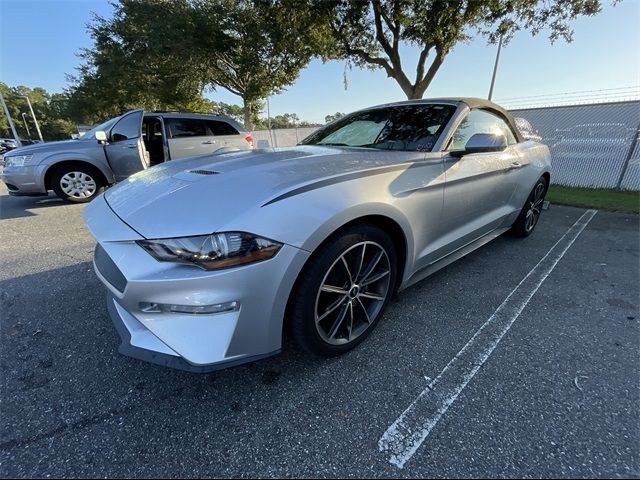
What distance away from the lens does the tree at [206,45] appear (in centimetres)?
1116

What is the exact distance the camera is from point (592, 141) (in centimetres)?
764

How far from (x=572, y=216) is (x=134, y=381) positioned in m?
6.47

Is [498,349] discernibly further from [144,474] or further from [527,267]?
[144,474]

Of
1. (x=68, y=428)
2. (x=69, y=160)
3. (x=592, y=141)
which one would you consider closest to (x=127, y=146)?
(x=69, y=160)

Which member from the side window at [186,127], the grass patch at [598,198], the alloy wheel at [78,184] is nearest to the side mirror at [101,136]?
the alloy wheel at [78,184]

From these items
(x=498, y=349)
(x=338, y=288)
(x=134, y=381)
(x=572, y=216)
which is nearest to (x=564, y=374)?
(x=498, y=349)

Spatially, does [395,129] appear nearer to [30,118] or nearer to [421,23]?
[421,23]

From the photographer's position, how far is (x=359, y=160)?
213cm

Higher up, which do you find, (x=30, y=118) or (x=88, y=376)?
(x=30, y=118)

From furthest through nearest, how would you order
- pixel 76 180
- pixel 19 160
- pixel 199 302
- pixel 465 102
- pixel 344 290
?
pixel 76 180
pixel 19 160
pixel 465 102
pixel 344 290
pixel 199 302

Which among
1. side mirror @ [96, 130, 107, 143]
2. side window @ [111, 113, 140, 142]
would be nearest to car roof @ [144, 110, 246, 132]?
side window @ [111, 113, 140, 142]

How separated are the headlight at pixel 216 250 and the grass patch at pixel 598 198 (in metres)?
6.88

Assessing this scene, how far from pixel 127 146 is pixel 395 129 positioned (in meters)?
5.06

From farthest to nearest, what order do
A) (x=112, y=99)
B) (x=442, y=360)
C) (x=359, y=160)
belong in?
(x=112, y=99) → (x=359, y=160) → (x=442, y=360)
